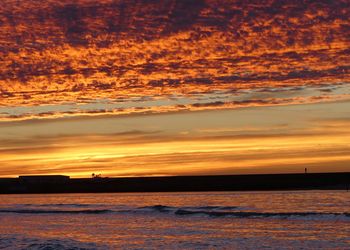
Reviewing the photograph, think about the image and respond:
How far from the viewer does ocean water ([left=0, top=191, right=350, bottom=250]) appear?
3588cm

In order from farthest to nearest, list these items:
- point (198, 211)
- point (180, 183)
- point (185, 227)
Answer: point (180, 183), point (198, 211), point (185, 227)

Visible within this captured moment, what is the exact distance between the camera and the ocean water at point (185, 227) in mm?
35875

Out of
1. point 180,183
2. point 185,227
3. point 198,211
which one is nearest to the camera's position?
point 185,227

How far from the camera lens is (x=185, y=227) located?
147 feet

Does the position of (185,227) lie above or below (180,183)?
below

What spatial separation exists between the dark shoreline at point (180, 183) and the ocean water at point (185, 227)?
118 feet

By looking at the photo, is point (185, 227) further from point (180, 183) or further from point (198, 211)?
A: point (180, 183)

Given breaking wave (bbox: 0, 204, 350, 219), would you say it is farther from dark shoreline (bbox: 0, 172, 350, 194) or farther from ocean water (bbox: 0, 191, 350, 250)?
dark shoreline (bbox: 0, 172, 350, 194)

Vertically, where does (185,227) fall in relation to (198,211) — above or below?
below

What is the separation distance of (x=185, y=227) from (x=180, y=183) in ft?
207

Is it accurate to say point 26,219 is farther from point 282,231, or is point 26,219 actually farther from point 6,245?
point 282,231

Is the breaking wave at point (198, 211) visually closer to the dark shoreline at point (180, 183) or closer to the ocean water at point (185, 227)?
the ocean water at point (185, 227)

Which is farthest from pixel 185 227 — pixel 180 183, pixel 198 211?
pixel 180 183

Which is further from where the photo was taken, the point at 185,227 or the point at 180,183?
the point at 180,183
